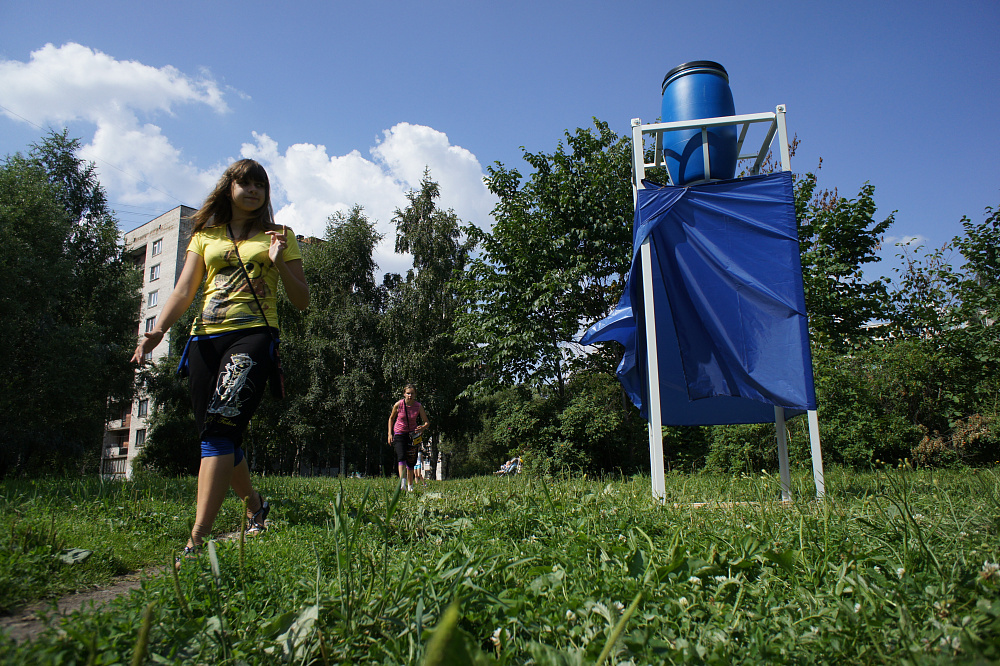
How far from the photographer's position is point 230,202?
9.68 feet

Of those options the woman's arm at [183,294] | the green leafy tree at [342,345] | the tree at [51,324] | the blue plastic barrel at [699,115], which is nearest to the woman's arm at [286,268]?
the woman's arm at [183,294]

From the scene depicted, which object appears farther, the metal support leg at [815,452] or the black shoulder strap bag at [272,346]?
the metal support leg at [815,452]

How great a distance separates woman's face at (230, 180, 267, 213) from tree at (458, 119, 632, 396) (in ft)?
32.8

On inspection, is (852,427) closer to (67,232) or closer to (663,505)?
(663,505)

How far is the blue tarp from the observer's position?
4.03 meters

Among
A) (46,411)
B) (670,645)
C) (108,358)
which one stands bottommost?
(670,645)

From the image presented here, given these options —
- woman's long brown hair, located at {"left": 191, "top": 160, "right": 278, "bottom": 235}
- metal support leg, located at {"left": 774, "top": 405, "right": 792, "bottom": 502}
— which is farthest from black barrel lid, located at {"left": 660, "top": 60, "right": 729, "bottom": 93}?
woman's long brown hair, located at {"left": 191, "top": 160, "right": 278, "bottom": 235}

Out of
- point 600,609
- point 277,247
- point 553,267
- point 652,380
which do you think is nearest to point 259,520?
point 277,247

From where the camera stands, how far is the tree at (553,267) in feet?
43.3

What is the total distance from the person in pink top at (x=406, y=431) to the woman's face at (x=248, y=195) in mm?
5420

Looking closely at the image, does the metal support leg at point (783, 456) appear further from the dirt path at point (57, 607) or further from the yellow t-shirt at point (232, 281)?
the dirt path at point (57, 607)

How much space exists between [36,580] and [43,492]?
270 centimetres

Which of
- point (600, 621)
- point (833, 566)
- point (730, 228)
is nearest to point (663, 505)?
point (833, 566)

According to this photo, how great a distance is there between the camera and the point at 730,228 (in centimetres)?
428
